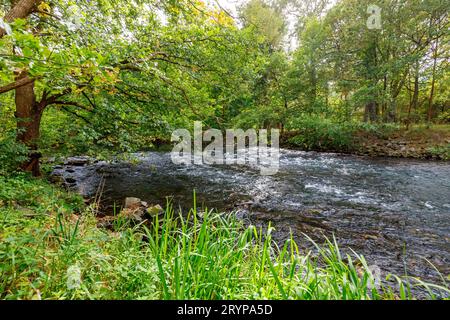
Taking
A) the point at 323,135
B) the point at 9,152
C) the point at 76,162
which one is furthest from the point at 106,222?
the point at 323,135

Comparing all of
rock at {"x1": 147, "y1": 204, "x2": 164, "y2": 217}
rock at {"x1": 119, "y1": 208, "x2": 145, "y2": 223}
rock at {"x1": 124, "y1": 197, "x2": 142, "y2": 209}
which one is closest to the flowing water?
rock at {"x1": 124, "y1": 197, "x2": 142, "y2": 209}

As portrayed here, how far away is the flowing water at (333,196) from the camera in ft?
12.0

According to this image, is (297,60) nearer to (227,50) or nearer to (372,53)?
(372,53)

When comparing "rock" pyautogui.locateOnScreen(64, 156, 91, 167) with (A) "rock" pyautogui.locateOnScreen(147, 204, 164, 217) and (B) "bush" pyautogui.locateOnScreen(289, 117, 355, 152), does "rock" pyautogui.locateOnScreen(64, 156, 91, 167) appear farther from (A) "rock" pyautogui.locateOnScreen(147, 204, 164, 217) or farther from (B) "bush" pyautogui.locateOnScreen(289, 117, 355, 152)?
(B) "bush" pyautogui.locateOnScreen(289, 117, 355, 152)

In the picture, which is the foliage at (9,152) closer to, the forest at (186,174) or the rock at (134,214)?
the forest at (186,174)

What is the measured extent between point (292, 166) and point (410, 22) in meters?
10.5

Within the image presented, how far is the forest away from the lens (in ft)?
5.48

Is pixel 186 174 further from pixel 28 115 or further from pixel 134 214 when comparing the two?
pixel 28 115

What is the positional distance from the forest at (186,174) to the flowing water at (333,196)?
0.05 metres

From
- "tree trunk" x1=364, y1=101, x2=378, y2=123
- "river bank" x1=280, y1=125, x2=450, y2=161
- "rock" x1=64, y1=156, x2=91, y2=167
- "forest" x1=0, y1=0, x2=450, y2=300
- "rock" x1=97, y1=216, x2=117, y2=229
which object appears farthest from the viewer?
→ "tree trunk" x1=364, y1=101, x2=378, y2=123

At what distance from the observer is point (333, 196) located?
6027 mm

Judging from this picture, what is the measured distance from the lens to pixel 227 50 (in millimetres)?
4613

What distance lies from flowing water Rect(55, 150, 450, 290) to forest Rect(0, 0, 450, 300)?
0.05 m

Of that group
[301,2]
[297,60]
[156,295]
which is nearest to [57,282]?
[156,295]
